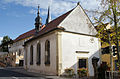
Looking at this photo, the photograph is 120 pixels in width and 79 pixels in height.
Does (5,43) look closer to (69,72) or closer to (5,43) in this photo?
(5,43)

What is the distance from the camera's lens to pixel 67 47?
2084cm

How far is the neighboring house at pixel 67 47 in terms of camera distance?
66.4 feet

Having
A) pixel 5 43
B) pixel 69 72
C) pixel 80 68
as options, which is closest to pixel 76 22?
pixel 80 68

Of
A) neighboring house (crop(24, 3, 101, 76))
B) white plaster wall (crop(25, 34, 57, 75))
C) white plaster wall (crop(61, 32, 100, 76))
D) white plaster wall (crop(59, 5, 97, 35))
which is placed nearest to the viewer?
neighboring house (crop(24, 3, 101, 76))

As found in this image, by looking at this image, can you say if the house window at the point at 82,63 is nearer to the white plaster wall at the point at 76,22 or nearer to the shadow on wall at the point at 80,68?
the shadow on wall at the point at 80,68

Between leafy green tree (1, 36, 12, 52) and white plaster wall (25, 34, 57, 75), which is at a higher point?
leafy green tree (1, 36, 12, 52)

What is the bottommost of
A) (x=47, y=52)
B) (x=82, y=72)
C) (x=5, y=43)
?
(x=82, y=72)

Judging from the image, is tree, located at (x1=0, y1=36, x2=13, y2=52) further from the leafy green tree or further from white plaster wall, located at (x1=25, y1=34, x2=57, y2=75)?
white plaster wall, located at (x1=25, y1=34, x2=57, y2=75)

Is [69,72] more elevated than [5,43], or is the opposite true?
[5,43]

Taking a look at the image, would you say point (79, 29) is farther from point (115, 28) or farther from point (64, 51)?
point (115, 28)

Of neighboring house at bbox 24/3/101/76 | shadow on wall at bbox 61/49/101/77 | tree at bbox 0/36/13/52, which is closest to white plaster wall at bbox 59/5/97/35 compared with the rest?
neighboring house at bbox 24/3/101/76

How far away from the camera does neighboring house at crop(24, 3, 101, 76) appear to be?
20.2 m

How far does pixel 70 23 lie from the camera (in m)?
22.1

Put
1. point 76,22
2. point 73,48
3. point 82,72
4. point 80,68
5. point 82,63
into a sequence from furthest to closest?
point 76,22 → point 82,63 → point 73,48 → point 80,68 → point 82,72
